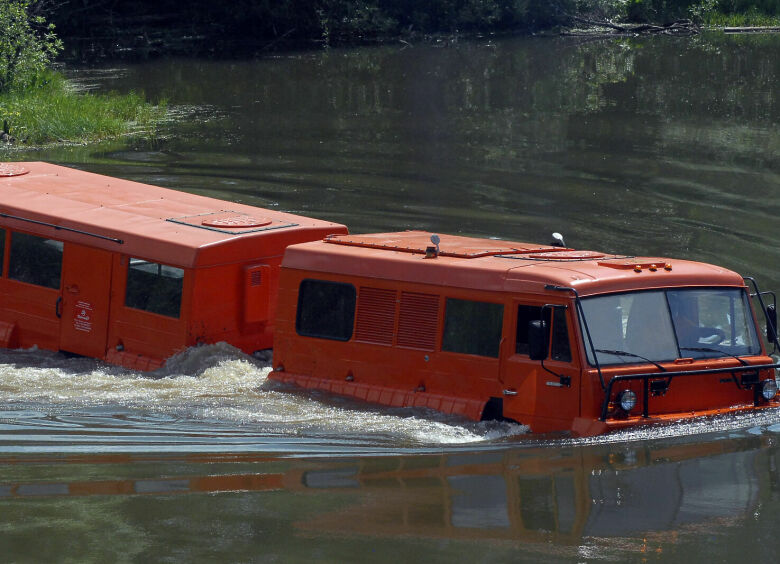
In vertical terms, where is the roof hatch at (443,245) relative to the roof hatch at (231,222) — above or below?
above

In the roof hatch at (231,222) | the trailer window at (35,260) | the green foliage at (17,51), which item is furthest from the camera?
the green foliage at (17,51)

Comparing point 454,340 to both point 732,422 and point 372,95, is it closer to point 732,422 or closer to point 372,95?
point 732,422

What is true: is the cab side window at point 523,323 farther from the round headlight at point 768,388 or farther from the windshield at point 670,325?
the round headlight at point 768,388

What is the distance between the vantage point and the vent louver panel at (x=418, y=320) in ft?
41.0

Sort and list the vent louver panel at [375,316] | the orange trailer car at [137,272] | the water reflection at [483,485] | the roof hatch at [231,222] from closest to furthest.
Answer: the water reflection at [483,485] → the vent louver panel at [375,316] → the orange trailer car at [137,272] → the roof hatch at [231,222]

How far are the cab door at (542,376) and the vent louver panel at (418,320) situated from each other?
89cm

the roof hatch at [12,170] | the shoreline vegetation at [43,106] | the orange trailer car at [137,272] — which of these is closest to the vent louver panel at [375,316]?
the orange trailer car at [137,272]

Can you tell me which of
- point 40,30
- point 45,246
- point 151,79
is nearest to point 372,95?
point 151,79

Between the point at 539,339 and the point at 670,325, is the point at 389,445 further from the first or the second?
the point at 670,325

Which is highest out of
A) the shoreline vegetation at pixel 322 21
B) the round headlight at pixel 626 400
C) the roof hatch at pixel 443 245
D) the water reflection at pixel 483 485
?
the shoreline vegetation at pixel 322 21

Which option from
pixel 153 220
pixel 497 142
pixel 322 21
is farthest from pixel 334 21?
pixel 153 220

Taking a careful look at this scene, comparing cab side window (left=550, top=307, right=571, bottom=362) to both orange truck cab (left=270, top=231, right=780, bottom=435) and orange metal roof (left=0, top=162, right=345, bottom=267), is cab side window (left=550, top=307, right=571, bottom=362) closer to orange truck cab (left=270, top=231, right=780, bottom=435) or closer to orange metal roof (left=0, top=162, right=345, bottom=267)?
orange truck cab (left=270, top=231, right=780, bottom=435)

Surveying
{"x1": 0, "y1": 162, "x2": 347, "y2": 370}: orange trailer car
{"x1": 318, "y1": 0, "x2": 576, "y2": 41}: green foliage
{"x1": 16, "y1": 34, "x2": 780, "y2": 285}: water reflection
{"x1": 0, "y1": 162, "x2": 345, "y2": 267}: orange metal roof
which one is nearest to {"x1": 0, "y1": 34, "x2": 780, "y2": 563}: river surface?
{"x1": 16, "y1": 34, "x2": 780, "y2": 285}: water reflection

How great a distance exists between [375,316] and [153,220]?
3597 mm
